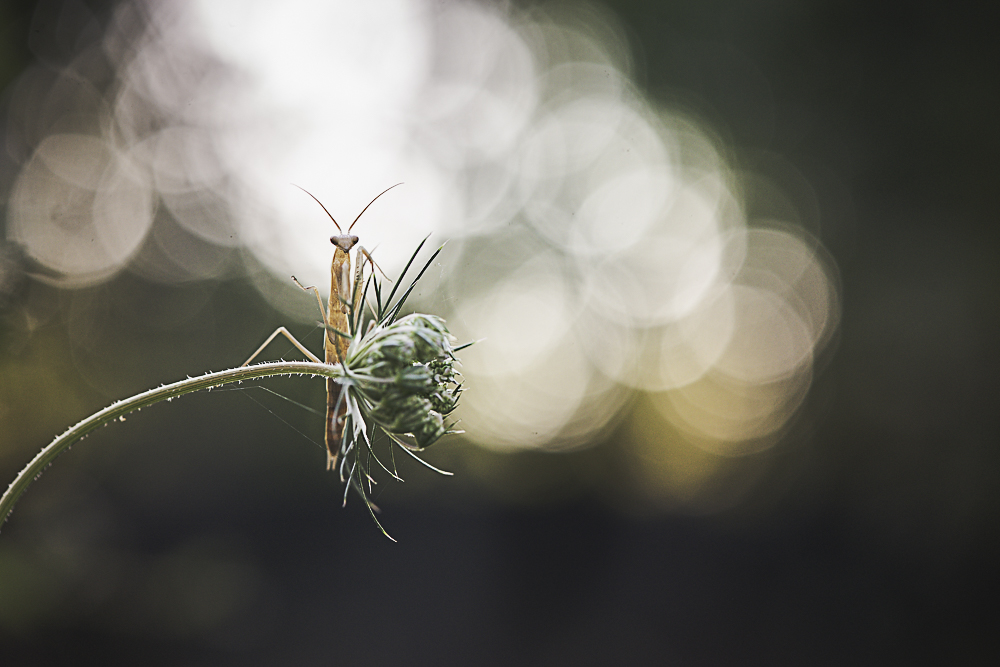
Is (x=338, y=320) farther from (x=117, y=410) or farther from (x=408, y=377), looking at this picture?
(x=117, y=410)

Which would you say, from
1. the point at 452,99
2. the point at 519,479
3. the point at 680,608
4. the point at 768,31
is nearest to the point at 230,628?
the point at 519,479

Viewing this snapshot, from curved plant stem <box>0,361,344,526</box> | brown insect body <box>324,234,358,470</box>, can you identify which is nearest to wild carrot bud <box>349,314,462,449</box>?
brown insect body <box>324,234,358,470</box>

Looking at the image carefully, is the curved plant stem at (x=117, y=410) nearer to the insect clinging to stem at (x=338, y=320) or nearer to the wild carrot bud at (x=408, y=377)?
the insect clinging to stem at (x=338, y=320)

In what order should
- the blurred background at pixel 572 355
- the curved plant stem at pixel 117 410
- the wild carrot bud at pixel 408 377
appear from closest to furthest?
the curved plant stem at pixel 117 410, the wild carrot bud at pixel 408 377, the blurred background at pixel 572 355

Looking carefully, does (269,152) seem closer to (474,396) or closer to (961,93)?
(474,396)

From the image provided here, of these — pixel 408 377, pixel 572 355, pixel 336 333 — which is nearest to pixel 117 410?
pixel 336 333

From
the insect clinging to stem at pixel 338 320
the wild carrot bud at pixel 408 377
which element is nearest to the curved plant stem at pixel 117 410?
the insect clinging to stem at pixel 338 320
